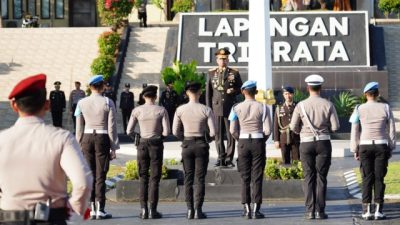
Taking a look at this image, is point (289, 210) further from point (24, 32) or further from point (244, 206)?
point (24, 32)

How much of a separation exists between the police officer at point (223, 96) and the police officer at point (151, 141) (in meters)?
2.29

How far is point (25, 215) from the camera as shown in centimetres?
788

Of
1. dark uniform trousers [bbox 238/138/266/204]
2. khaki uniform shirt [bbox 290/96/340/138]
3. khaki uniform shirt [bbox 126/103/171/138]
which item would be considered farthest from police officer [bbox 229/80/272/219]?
khaki uniform shirt [bbox 126/103/171/138]

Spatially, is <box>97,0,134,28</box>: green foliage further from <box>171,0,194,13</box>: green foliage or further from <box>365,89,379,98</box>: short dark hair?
<box>365,89,379,98</box>: short dark hair

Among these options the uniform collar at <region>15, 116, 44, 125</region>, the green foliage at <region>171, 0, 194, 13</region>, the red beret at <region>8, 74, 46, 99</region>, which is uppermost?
the green foliage at <region>171, 0, 194, 13</region>

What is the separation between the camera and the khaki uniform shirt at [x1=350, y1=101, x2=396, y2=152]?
15.6m

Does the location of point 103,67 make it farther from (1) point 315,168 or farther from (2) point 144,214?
(1) point 315,168

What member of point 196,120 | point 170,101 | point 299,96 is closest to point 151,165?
point 196,120

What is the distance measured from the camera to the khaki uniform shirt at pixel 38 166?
311 inches

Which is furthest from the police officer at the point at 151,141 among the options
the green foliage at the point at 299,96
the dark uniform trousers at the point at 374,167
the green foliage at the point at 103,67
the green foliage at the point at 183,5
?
the green foliage at the point at 183,5

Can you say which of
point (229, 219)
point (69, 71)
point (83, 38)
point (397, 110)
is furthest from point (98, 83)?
point (83, 38)

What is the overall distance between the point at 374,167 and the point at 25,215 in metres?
8.42

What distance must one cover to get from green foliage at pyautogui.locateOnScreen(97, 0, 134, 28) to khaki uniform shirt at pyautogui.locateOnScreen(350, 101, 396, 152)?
30.4 metres

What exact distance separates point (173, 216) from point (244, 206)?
0.90 m
